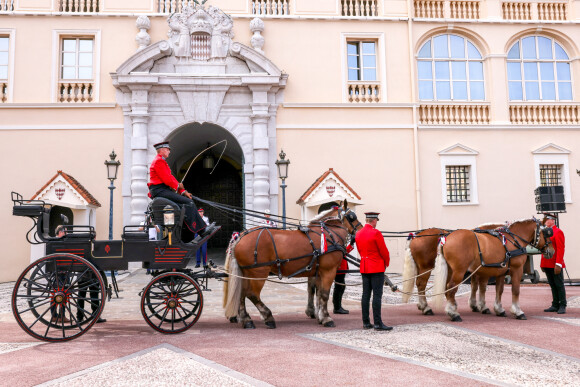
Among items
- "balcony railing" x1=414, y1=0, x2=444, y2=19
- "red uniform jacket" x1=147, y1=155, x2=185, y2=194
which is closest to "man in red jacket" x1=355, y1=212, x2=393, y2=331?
"red uniform jacket" x1=147, y1=155, x2=185, y2=194

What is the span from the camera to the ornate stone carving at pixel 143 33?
53.8ft

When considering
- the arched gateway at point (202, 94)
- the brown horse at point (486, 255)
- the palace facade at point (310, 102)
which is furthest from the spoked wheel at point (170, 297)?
the arched gateway at point (202, 94)

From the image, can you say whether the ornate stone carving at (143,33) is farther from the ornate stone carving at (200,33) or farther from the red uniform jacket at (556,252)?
the red uniform jacket at (556,252)

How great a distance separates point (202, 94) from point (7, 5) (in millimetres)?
7817

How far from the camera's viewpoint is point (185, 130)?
17281mm

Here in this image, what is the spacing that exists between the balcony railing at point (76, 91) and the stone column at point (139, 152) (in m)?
1.77

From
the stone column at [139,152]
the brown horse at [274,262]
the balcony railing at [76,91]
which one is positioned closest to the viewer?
the brown horse at [274,262]

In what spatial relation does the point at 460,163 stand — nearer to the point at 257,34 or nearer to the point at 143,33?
the point at 257,34

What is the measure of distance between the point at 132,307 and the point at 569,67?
732 inches

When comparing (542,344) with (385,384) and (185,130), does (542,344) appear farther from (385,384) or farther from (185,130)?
(185,130)

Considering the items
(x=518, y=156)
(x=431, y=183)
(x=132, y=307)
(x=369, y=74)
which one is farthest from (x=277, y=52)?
(x=132, y=307)

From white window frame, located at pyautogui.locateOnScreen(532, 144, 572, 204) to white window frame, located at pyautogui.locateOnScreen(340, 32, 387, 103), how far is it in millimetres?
6276

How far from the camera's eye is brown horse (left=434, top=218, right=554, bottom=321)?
8.16 meters

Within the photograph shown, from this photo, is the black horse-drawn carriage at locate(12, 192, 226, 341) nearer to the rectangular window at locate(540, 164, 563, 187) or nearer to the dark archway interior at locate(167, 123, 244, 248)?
the dark archway interior at locate(167, 123, 244, 248)
